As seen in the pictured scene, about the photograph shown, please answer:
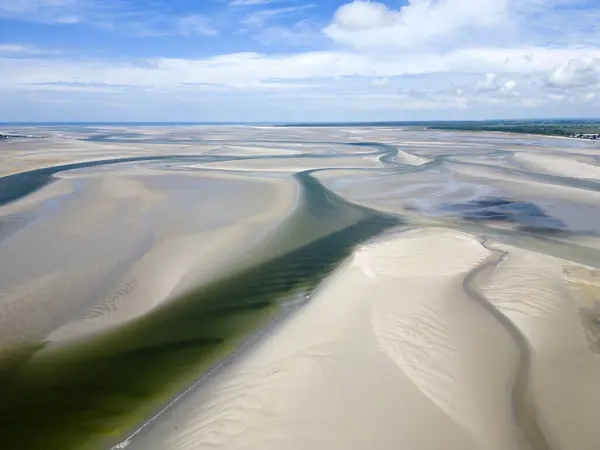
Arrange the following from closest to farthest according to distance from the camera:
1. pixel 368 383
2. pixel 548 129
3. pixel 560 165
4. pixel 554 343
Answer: pixel 368 383
pixel 554 343
pixel 560 165
pixel 548 129

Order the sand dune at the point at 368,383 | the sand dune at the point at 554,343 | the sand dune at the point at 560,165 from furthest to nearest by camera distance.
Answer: the sand dune at the point at 560,165 < the sand dune at the point at 554,343 < the sand dune at the point at 368,383

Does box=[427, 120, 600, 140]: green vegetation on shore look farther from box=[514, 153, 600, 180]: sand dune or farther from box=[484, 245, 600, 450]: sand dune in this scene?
box=[484, 245, 600, 450]: sand dune

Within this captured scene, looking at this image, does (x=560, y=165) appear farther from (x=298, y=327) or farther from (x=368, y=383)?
(x=368, y=383)

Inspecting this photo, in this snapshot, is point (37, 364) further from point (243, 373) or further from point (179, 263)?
point (179, 263)

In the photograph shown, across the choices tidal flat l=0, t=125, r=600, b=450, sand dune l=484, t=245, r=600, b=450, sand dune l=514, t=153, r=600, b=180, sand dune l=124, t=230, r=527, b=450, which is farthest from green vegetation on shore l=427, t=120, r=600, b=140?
sand dune l=124, t=230, r=527, b=450

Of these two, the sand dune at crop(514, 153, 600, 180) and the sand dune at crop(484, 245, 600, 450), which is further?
the sand dune at crop(514, 153, 600, 180)

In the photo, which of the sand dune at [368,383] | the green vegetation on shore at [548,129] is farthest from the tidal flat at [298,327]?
the green vegetation on shore at [548,129]

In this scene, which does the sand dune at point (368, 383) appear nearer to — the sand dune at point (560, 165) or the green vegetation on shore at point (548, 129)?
the sand dune at point (560, 165)

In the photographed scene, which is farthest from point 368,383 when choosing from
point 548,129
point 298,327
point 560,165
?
point 548,129

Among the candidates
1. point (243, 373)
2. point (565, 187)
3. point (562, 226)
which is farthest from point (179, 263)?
point (565, 187)
